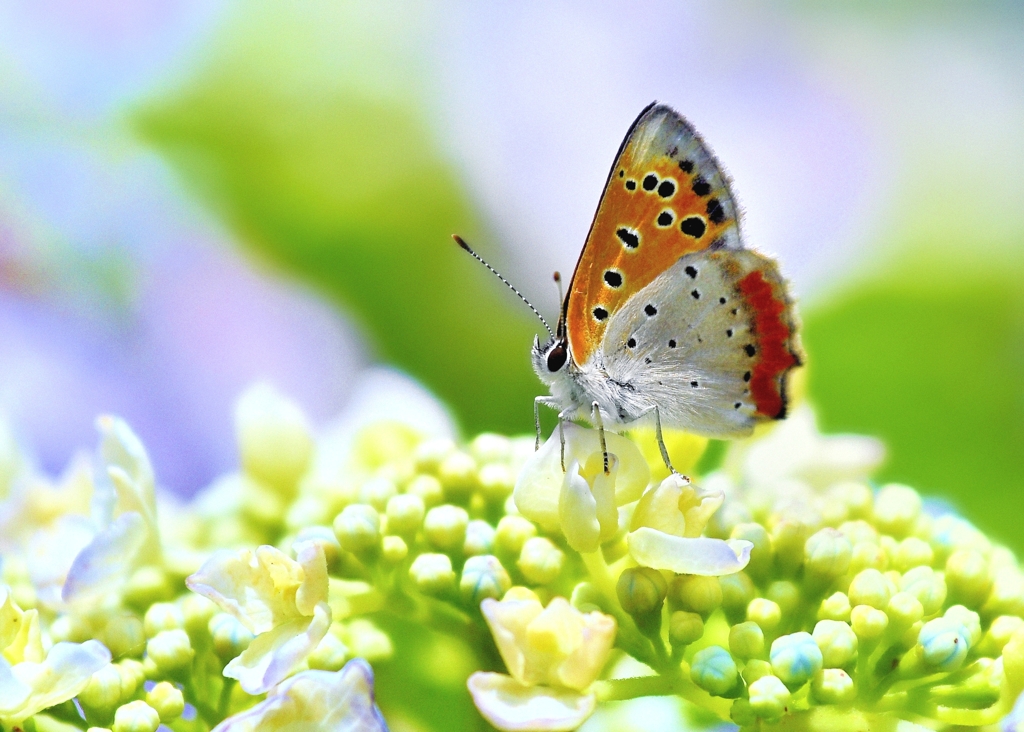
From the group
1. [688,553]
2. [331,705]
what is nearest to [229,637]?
[331,705]

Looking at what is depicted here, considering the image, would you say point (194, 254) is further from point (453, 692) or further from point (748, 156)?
point (453, 692)

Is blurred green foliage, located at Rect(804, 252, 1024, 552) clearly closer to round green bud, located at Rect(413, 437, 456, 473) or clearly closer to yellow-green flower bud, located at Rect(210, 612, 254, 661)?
round green bud, located at Rect(413, 437, 456, 473)

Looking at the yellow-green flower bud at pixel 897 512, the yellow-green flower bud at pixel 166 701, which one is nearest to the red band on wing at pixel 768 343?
the yellow-green flower bud at pixel 897 512

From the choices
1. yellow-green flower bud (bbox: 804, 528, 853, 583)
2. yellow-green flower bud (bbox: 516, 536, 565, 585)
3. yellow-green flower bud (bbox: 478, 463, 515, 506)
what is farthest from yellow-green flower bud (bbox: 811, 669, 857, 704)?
yellow-green flower bud (bbox: 478, 463, 515, 506)

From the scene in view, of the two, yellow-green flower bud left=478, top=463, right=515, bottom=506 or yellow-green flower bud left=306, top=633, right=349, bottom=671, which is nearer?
yellow-green flower bud left=306, top=633, right=349, bottom=671

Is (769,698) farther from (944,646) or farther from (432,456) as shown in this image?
(432,456)
